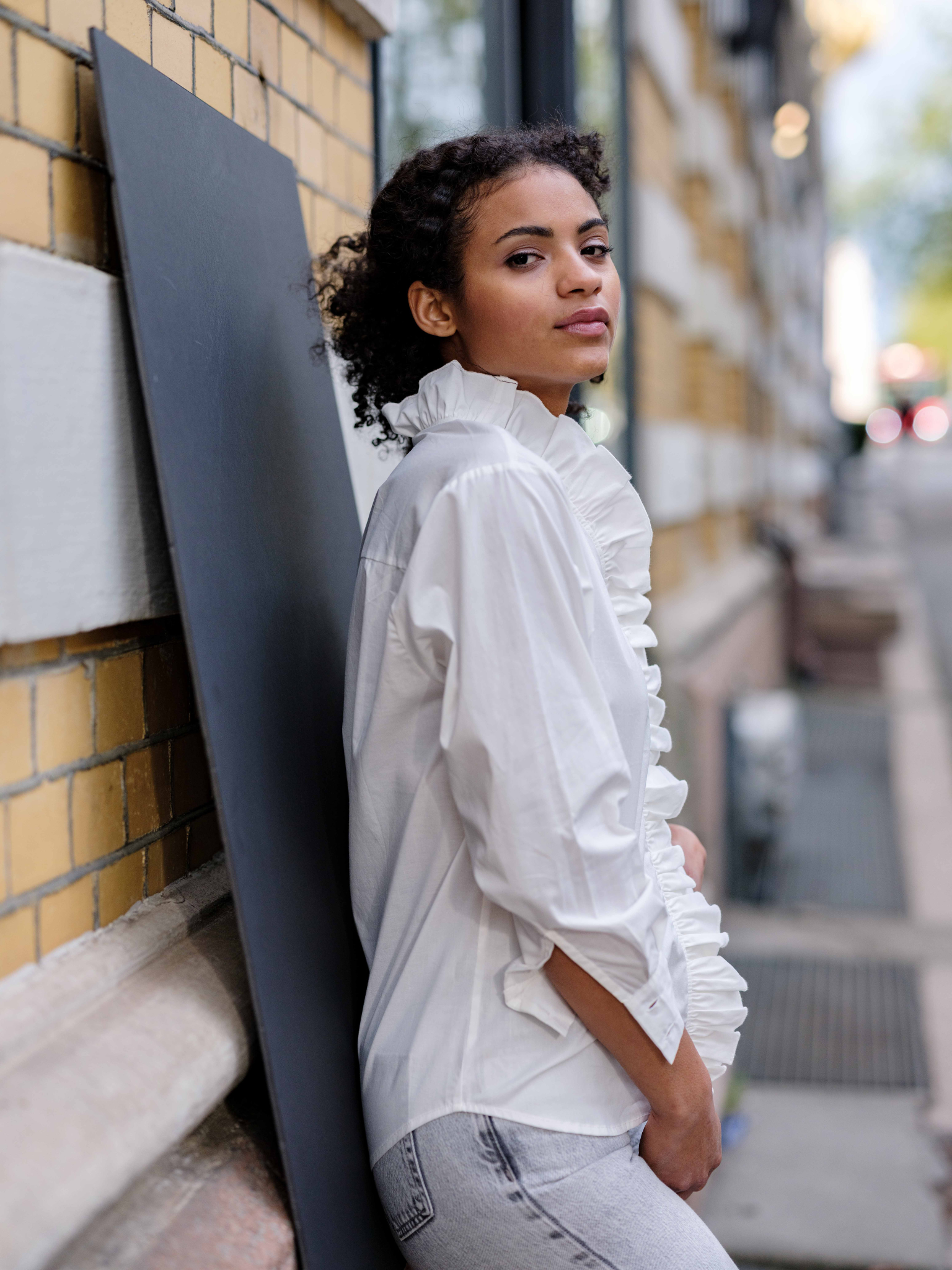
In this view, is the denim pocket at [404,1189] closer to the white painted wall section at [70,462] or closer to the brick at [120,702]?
the brick at [120,702]

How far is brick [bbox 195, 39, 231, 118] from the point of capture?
1.80 metres

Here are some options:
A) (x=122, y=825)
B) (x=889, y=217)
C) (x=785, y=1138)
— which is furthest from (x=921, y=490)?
(x=122, y=825)

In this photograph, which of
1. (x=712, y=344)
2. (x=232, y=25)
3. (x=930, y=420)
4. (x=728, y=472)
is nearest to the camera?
(x=232, y=25)

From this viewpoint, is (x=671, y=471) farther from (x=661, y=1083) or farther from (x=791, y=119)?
(x=791, y=119)

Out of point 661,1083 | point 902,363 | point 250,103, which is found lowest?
point 661,1083

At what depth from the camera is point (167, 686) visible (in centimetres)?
170

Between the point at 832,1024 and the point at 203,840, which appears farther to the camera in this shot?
the point at 832,1024

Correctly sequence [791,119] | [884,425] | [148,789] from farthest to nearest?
[884,425], [791,119], [148,789]

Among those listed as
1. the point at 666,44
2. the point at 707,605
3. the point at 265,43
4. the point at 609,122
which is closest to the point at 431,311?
the point at 265,43

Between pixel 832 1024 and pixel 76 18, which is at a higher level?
pixel 76 18

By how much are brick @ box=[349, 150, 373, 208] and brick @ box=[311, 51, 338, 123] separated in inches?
5.2

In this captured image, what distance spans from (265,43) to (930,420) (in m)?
54.2

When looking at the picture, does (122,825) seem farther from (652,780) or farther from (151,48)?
(151,48)

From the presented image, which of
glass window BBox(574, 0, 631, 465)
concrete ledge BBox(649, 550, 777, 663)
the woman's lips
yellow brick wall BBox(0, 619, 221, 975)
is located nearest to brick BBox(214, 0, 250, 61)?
the woman's lips
